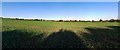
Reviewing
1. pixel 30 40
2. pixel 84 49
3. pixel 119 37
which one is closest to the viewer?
pixel 84 49

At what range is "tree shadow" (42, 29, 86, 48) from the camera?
1618cm

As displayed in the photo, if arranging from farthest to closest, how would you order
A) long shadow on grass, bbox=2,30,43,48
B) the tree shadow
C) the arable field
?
the arable field, the tree shadow, long shadow on grass, bbox=2,30,43,48

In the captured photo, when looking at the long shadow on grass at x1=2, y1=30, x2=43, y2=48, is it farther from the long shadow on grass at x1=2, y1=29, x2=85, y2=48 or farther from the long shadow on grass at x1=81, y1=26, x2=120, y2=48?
the long shadow on grass at x1=81, y1=26, x2=120, y2=48

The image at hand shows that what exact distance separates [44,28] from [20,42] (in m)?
2.83

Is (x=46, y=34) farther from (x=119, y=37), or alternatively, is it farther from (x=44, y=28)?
(x=119, y=37)

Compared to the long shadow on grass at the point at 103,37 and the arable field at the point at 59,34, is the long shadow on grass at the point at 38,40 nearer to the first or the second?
the arable field at the point at 59,34

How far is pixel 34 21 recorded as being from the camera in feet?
65.3

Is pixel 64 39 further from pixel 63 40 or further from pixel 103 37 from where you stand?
pixel 103 37

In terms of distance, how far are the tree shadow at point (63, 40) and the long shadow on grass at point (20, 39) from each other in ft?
2.01

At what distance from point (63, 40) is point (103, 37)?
255cm

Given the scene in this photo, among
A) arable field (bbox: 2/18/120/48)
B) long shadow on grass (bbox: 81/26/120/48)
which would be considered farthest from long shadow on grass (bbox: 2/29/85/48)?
long shadow on grass (bbox: 81/26/120/48)

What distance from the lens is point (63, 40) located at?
17031 millimetres

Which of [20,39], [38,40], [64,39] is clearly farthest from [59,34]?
[20,39]

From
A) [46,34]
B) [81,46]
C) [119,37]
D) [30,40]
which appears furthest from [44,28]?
[119,37]
